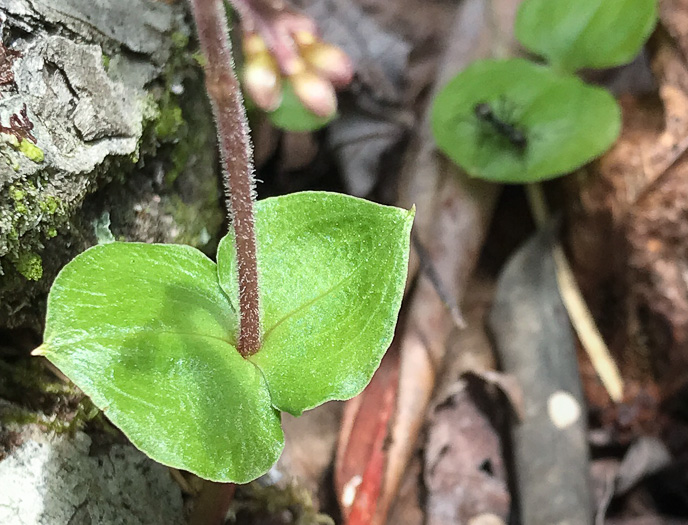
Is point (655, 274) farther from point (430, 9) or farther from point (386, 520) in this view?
point (430, 9)

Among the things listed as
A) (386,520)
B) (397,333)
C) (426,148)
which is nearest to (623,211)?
(426,148)

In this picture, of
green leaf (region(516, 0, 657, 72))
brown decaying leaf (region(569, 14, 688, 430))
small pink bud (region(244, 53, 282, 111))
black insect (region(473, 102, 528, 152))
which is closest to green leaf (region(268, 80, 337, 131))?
black insect (region(473, 102, 528, 152))

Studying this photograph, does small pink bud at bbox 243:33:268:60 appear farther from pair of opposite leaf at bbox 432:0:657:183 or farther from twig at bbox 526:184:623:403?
twig at bbox 526:184:623:403

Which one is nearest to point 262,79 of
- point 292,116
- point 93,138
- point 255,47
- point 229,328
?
point 255,47

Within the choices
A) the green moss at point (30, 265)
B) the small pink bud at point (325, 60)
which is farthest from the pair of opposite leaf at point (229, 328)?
the small pink bud at point (325, 60)

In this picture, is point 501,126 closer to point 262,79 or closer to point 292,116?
point 292,116

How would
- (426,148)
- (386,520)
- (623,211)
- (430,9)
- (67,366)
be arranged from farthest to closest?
(430,9) → (426,148) → (623,211) → (386,520) → (67,366)

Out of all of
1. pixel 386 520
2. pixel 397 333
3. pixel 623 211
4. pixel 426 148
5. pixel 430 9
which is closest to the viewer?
pixel 386 520
